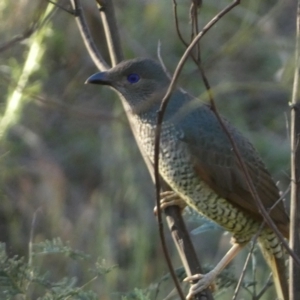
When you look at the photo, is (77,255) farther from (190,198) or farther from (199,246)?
(199,246)

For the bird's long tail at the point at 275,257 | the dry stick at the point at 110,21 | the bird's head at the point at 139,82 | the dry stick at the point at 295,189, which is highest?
the dry stick at the point at 110,21

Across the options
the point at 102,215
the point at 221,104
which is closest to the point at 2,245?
the point at 102,215

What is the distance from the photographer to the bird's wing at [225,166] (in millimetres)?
4336

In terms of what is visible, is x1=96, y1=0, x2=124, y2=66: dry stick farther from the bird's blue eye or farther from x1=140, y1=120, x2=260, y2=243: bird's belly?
x1=140, y1=120, x2=260, y2=243: bird's belly

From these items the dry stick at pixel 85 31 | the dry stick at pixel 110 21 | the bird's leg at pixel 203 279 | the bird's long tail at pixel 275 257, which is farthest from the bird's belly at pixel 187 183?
the dry stick at pixel 110 21

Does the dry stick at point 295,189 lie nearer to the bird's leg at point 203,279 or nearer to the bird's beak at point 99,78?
the bird's leg at point 203,279

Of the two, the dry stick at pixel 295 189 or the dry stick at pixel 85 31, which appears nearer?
the dry stick at pixel 295 189

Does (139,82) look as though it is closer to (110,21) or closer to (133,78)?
(133,78)

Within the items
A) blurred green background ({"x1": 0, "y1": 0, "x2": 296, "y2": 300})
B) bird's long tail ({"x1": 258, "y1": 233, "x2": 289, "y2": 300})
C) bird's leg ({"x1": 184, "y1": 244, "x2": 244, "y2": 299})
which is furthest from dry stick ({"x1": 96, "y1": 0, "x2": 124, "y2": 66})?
blurred green background ({"x1": 0, "y1": 0, "x2": 296, "y2": 300})

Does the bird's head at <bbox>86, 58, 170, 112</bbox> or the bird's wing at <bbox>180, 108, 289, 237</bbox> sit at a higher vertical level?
the bird's head at <bbox>86, 58, 170, 112</bbox>

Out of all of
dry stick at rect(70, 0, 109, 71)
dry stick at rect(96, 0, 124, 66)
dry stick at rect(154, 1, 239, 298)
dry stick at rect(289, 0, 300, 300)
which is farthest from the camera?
dry stick at rect(96, 0, 124, 66)

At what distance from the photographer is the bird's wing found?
14.2ft

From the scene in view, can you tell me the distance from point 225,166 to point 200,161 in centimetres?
18

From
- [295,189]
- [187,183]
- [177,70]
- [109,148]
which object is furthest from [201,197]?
[109,148]
